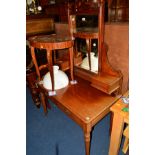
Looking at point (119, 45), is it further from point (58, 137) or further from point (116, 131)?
point (58, 137)

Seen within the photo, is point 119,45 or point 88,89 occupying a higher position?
point 119,45

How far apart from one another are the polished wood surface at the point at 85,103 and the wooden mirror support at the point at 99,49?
8 cm

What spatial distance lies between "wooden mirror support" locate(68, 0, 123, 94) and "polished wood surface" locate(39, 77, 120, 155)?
8 cm

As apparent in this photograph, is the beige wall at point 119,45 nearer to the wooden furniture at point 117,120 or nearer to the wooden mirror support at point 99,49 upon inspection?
the wooden mirror support at point 99,49

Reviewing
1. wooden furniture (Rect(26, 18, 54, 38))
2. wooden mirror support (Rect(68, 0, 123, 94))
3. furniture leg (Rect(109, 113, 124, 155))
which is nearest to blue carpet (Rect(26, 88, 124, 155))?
furniture leg (Rect(109, 113, 124, 155))

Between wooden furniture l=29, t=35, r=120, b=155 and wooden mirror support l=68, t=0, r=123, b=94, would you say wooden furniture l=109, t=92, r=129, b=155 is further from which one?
wooden mirror support l=68, t=0, r=123, b=94

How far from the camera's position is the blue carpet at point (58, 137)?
1438 millimetres

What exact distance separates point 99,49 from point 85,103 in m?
0.47

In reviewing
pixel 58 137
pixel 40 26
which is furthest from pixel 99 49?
pixel 40 26

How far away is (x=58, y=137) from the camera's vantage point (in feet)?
5.20

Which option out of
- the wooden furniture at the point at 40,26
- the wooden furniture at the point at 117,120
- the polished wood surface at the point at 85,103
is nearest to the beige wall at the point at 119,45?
the polished wood surface at the point at 85,103

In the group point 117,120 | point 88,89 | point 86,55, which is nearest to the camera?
point 117,120
